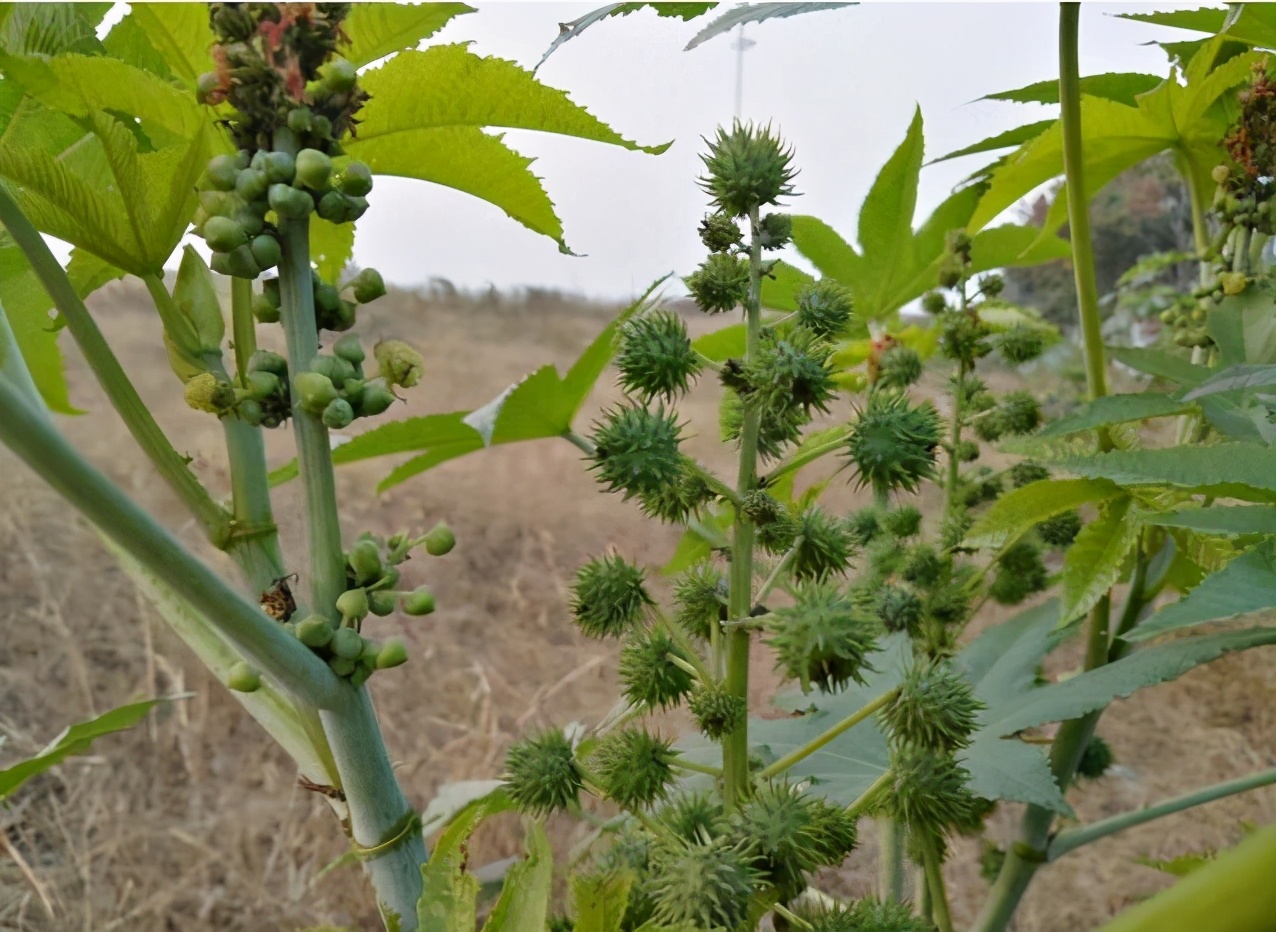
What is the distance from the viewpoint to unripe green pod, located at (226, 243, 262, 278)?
250 mm

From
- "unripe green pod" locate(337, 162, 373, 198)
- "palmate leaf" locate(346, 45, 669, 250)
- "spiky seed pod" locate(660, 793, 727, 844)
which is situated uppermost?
"palmate leaf" locate(346, 45, 669, 250)

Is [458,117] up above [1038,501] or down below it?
above

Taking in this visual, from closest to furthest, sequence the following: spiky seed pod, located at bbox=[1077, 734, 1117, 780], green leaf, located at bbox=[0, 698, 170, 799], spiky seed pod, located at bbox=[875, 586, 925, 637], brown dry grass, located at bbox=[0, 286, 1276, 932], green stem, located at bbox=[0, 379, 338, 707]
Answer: green stem, located at bbox=[0, 379, 338, 707], green leaf, located at bbox=[0, 698, 170, 799], spiky seed pod, located at bbox=[875, 586, 925, 637], spiky seed pod, located at bbox=[1077, 734, 1117, 780], brown dry grass, located at bbox=[0, 286, 1276, 932]

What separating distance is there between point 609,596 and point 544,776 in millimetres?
60

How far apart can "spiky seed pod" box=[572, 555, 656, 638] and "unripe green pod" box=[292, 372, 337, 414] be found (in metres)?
0.10

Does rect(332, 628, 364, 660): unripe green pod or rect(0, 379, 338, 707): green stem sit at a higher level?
rect(0, 379, 338, 707): green stem

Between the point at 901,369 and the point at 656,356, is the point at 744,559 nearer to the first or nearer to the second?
the point at 656,356

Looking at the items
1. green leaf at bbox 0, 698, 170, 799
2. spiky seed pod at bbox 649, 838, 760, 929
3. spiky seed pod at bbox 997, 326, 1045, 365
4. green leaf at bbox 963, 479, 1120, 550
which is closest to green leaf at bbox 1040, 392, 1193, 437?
A: green leaf at bbox 963, 479, 1120, 550

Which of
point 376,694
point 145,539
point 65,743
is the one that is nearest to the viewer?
point 145,539

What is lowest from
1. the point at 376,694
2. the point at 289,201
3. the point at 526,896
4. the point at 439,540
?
the point at 376,694

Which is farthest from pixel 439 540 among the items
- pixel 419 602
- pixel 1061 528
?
pixel 1061 528

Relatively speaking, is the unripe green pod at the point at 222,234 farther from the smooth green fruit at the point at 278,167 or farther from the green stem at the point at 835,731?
the green stem at the point at 835,731

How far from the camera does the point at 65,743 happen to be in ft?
1.15

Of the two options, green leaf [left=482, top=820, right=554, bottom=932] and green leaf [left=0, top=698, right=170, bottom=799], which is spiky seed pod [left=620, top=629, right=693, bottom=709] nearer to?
green leaf [left=482, top=820, right=554, bottom=932]
